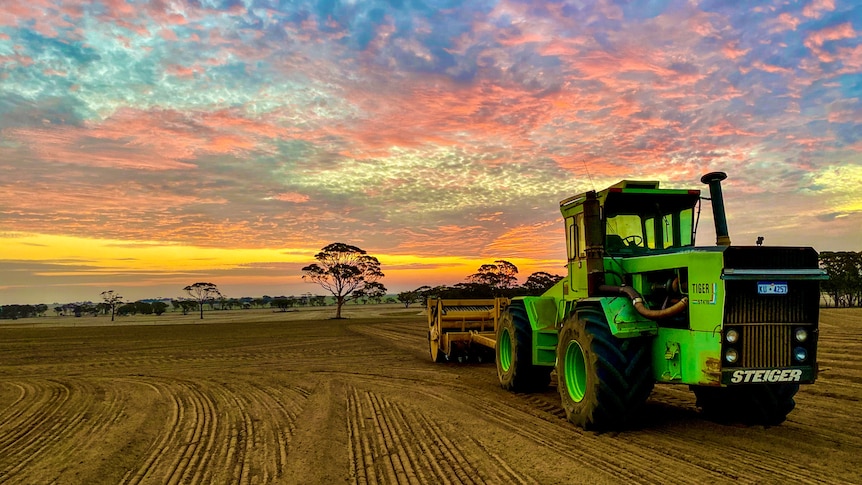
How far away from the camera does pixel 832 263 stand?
2704 inches

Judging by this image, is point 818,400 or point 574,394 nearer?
point 574,394

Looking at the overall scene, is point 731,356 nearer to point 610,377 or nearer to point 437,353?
point 610,377

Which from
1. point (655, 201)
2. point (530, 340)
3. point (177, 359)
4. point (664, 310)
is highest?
point (655, 201)

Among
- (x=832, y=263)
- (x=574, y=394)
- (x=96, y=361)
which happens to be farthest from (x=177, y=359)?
(x=832, y=263)

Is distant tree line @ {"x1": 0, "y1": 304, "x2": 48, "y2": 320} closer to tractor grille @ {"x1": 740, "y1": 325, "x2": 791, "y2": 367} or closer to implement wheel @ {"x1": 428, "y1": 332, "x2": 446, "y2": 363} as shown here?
implement wheel @ {"x1": 428, "y1": 332, "x2": 446, "y2": 363}

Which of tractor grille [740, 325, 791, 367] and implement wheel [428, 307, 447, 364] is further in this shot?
implement wheel [428, 307, 447, 364]

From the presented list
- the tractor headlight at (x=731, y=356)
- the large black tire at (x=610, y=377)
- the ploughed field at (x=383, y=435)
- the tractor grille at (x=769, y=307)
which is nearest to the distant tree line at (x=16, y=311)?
the ploughed field at (x=383, y=435)

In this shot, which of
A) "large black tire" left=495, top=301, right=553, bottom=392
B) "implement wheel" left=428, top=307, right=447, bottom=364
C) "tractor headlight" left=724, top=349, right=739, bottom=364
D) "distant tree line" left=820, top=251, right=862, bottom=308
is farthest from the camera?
"distant tree line" left=820, top=251, right=862, bottom=308

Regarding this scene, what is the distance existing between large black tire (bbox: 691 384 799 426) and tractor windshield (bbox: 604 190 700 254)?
87.8 inches

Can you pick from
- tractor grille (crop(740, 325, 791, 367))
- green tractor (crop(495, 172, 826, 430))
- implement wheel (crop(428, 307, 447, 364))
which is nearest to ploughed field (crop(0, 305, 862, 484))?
green tractor (crop(495, 172, 826, 430))

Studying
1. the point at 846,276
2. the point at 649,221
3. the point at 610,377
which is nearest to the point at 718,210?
the point at 649,221

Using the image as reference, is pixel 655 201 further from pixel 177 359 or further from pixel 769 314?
pixel 177 359

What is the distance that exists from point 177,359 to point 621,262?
15.3m

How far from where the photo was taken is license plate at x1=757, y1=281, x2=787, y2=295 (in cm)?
617
